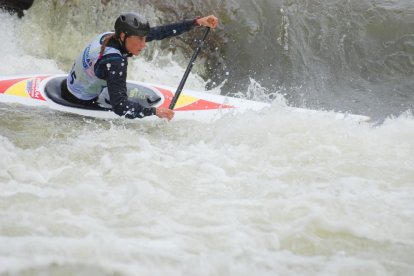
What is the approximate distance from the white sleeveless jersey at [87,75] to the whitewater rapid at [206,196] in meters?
0.28

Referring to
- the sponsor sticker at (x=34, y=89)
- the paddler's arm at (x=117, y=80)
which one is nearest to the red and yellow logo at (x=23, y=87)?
the sponsor sticker at (x=34, y=89)

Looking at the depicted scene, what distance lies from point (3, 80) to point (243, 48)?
182 inches

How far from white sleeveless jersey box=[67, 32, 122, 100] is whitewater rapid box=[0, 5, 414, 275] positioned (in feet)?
0.91

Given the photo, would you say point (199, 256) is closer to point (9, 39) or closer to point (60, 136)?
point (60, 136)

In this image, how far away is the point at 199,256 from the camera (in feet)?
8.05

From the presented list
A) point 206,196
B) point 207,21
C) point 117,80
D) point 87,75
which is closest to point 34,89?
point 87,75

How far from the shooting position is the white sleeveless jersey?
4234 millimetres

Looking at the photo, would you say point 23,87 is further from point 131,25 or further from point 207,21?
point 207,21

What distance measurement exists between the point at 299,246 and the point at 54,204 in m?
1.47

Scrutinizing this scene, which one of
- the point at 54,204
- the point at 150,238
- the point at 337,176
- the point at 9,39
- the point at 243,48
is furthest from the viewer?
the point at 243,48

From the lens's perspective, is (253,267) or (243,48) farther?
(243,48)

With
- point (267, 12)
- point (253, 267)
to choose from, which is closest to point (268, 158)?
point (253, 267)

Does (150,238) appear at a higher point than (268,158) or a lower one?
higher

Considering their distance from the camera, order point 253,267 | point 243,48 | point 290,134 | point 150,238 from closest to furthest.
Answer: point 253,267 < point 150,238 < point 290,134 < point 243,48
